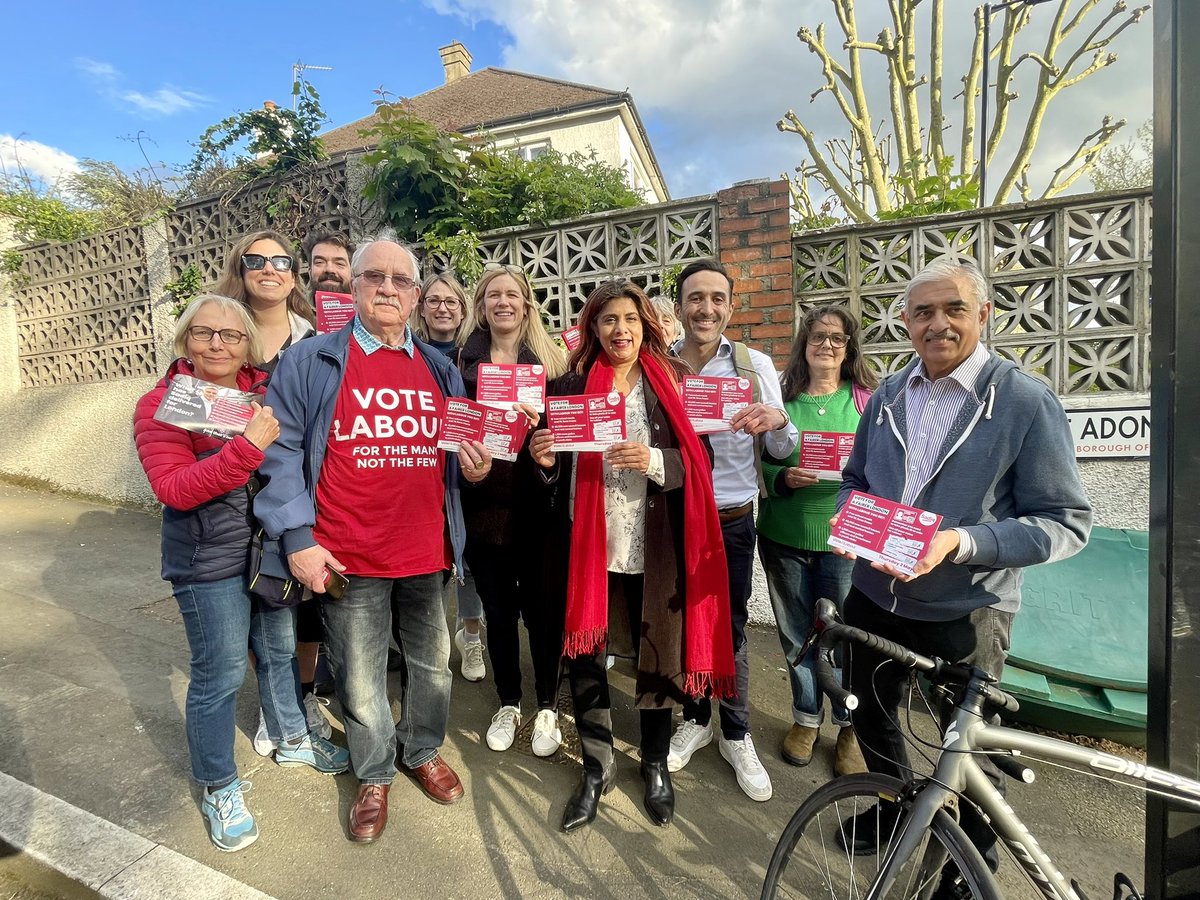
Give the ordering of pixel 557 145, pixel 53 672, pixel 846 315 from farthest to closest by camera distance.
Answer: pixel 557 145 → pixel 53 672 → pixel 846 315

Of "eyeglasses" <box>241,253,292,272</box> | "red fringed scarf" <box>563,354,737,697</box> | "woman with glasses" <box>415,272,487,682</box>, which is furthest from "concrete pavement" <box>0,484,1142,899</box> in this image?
"eyeglasses" <box>241,253,292,272</box>

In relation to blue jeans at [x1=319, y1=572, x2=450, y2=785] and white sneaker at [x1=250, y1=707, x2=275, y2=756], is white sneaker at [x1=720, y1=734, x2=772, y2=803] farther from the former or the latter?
white sneaker at [x1=250, y1=707, x2=275, y2=756]

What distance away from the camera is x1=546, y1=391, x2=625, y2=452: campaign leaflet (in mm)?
2176

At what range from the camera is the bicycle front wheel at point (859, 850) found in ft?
4.90

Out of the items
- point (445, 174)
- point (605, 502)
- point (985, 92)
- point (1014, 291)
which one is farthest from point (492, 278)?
point (985, 92)

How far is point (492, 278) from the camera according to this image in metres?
2.96

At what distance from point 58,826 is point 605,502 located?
94.4 inches

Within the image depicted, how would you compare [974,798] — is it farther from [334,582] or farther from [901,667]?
[334,582]

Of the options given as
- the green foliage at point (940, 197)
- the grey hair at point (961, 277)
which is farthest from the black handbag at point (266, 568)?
the green foliage at point (940, 197)

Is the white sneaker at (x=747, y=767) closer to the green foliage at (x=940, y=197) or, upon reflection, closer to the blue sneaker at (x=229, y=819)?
the blue sneaker at (x=229, y=819)

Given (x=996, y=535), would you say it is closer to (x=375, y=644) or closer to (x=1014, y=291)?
(x=375, y=644)

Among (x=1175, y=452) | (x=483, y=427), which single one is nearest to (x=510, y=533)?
(x=483, y=427)

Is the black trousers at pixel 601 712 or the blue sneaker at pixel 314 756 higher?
the black trousers at pixel 601 712

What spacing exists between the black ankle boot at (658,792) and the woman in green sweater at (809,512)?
0.73 meters
